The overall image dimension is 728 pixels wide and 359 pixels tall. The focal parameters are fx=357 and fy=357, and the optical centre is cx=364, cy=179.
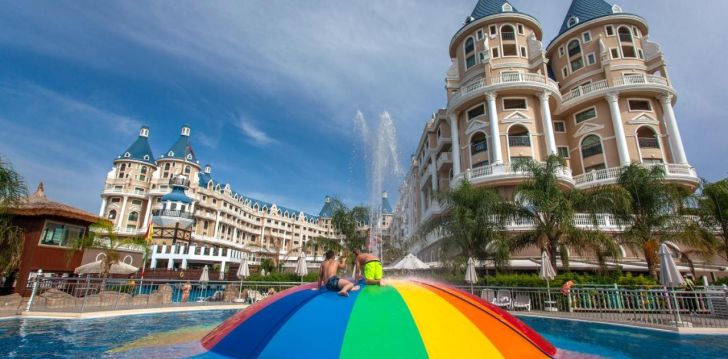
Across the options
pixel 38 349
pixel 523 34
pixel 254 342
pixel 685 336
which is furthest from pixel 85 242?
pixel 523 34

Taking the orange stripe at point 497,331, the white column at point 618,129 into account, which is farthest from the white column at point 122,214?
the orange stripe at point 497,331

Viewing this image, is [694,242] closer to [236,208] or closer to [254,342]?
[254,342]

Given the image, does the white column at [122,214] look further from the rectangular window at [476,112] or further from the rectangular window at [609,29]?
the rectangular window at [609,29]

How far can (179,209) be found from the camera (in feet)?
196

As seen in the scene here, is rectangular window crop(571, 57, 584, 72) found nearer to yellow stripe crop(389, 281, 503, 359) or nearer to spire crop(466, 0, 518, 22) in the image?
spire crop(466, 0, 518, 22)

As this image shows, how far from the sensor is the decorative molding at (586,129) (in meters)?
34.6

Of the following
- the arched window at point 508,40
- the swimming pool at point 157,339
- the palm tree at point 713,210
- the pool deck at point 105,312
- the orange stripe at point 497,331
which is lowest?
the swimming pool at point 157,339

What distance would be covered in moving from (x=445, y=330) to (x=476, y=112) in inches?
1341

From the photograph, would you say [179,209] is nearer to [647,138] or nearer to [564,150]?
[564,150]

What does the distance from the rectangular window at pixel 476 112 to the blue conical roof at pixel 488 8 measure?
38.6ft

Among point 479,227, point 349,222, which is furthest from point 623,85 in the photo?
point 349,222

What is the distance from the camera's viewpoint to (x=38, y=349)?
326 inches

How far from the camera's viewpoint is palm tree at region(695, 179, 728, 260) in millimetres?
21281

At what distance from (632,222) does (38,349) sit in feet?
90.1
